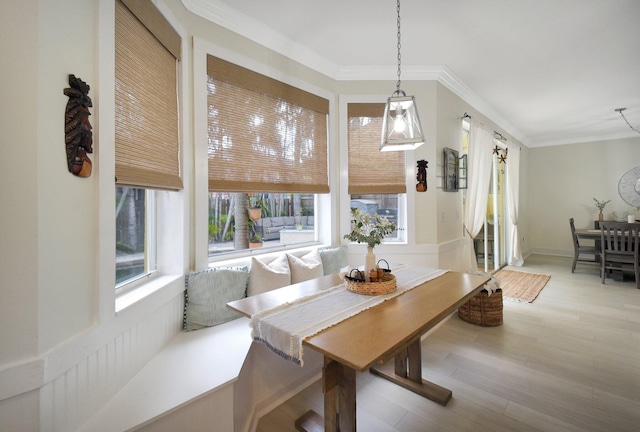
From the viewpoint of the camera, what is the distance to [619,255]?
173 inches

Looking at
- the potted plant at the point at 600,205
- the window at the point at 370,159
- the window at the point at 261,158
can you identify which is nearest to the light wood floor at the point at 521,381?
the window at the point at 261,158

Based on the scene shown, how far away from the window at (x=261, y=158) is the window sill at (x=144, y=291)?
46 centimetres

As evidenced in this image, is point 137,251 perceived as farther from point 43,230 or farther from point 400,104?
point 400,104

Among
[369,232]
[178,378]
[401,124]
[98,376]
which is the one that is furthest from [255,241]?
[401,124]

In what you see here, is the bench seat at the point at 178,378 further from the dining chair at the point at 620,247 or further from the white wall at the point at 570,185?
the white wall at the point at 570,185

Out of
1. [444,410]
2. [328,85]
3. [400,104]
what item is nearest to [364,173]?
[328,85]

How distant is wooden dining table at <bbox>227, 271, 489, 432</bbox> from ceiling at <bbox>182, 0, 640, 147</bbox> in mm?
2031

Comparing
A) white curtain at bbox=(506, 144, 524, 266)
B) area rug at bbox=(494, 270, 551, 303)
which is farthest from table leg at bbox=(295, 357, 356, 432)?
white curtain at bbox=(506, 144, 524, 266)

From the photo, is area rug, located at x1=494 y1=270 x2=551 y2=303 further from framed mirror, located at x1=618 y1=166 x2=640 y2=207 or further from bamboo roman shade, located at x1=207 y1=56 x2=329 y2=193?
bamboo roman shade, located at x1=207 y1=56 x2=329 y2=193

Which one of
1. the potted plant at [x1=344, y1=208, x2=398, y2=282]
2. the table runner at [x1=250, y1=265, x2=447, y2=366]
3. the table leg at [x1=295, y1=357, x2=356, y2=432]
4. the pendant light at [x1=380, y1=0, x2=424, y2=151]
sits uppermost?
the pendant light at [x1=380, y1=0, x2=424, y2=151]

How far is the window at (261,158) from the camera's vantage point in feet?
7.04

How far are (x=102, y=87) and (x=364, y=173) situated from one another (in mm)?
2308

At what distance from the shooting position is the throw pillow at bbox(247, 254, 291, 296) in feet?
6.95

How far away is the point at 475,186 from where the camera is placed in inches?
154
